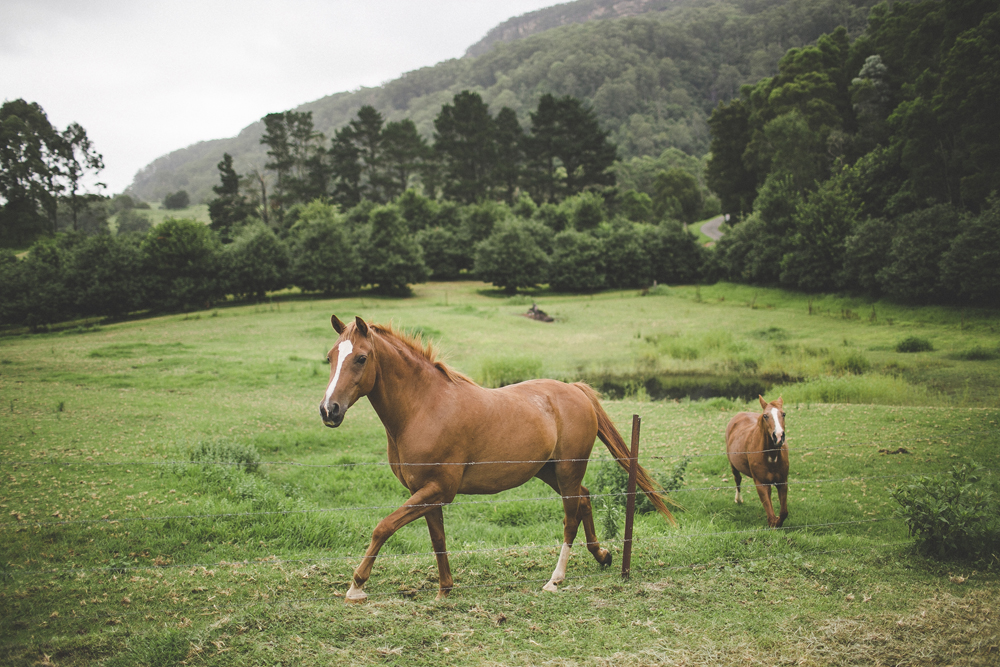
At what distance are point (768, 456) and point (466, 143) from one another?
71.3 m

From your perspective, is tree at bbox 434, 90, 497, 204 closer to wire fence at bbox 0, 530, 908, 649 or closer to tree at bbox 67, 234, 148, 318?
tree at bbox 67, 234, 148, 318

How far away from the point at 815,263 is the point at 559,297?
20831 mm

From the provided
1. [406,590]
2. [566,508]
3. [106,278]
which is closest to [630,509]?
[566,508]

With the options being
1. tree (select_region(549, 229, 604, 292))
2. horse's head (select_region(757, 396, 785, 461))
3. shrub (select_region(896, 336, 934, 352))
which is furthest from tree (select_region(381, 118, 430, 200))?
horse's head (select_region(757, 396, 785, 461))

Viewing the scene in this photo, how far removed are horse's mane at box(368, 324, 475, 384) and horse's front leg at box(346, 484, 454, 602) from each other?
3.68ft

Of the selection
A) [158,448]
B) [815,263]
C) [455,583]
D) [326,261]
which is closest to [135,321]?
[326,261]

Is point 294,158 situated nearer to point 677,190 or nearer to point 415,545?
point 677,190

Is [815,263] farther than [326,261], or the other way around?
[326,261]

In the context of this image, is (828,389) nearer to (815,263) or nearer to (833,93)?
(815,263)

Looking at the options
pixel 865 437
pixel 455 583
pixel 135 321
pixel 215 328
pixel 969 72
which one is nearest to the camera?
pixel 455 583

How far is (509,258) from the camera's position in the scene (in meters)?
49.5

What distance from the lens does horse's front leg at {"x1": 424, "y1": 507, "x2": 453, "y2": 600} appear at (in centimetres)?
507

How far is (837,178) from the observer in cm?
3788

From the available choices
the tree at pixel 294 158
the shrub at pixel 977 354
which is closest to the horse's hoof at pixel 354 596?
the shrub at pixel 977 354
